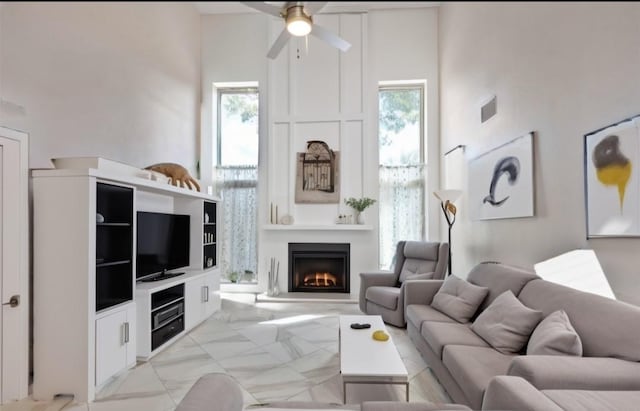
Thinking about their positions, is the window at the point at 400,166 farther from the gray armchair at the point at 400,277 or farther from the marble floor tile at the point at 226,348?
the marble floor tile at the point at 226,348

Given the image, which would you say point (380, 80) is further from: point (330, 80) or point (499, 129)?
point (499, 129)

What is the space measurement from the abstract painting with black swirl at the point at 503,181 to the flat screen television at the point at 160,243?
358 centimetres

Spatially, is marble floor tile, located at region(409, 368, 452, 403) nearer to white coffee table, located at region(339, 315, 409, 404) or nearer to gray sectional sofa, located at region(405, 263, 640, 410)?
gray sectional sofa, located at region(405, 263, 640, 410)

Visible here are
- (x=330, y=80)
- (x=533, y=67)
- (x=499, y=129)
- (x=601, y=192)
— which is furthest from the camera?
(x=330, y=80)

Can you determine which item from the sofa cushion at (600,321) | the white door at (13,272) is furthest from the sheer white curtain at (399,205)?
the white door at (13,272)

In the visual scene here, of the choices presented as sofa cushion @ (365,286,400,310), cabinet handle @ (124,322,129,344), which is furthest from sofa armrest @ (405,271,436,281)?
cabinet handle @ (124,322,129,344)

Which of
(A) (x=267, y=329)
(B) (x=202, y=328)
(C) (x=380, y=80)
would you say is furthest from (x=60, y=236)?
(C) (x=380, y=80)

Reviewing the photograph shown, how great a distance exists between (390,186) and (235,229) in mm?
2748

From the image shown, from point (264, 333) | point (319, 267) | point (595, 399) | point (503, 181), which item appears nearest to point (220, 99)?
point (319, 267)

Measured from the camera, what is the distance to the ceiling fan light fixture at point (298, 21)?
68.0 inches

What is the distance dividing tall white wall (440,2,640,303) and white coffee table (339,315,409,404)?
147 centimetres

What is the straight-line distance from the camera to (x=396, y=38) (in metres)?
5.79

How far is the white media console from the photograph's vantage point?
2.36 meters

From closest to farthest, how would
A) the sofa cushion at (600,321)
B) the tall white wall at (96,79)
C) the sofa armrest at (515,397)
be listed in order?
the tall white wall at (96,79)
the sofa armrest at (515,397)
the sofa cushion at (600,321)
